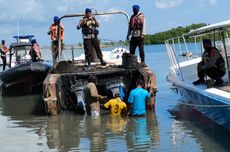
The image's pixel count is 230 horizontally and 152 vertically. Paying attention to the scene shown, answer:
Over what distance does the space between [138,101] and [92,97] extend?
4.07 feet

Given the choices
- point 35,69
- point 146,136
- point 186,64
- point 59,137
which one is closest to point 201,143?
point 146,136

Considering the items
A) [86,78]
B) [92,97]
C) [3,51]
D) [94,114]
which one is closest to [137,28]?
[86,78]

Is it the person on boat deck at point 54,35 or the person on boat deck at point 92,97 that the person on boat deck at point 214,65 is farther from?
the person on boat deck at point 54,35

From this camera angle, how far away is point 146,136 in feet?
32.6

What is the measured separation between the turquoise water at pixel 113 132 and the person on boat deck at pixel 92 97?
0.26m

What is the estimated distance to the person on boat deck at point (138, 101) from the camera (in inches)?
464

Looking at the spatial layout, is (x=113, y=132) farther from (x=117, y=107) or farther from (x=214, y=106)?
(x=214, y=106)

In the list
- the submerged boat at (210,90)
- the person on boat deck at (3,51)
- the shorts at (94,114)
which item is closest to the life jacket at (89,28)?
the submerged boat at (210,90)

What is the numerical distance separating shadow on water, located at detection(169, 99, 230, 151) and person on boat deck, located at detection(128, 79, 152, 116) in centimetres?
88

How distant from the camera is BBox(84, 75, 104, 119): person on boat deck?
1220 cm

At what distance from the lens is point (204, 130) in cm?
1013

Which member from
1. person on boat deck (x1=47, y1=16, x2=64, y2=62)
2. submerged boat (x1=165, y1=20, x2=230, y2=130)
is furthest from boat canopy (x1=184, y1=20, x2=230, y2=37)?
person on boat deck (x1=47, y1=16, x2=64, y2=62)

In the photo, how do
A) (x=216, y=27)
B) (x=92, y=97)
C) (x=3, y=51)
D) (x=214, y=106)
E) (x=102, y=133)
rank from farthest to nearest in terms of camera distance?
(x=3, y=51), (x=92, y=97), (x=102, y=133), (x=216, y=27), (x=214, y=106)

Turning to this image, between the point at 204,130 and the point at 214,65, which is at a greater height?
the point at 214,65
